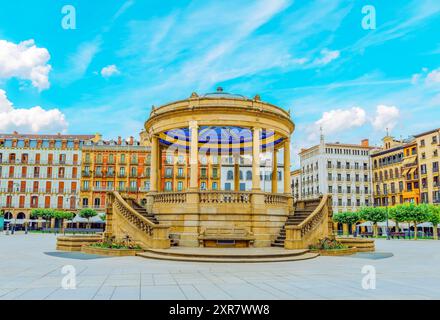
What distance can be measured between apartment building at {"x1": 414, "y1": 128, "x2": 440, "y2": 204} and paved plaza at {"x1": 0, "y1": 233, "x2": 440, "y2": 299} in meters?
66.7

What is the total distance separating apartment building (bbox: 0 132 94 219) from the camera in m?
88.7

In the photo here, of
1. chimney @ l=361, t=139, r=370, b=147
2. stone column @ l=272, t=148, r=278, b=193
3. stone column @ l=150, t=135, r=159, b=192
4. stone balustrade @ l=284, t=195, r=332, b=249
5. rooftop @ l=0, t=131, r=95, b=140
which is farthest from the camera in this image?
chimney @ l=361, t=139, r=370, b=147

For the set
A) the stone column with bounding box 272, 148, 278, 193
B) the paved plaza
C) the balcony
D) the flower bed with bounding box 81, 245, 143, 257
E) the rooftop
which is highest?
the rooftop

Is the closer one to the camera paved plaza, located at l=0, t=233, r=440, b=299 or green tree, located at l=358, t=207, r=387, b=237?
paved plaza, located at l=0, t=233, r=440, b=299

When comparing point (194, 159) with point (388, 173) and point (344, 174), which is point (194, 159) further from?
point (344, 174)

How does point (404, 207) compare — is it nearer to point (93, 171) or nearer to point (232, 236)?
point (232, 236)

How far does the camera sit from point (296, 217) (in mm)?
24109

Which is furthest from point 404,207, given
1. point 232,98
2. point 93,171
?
point 93,171

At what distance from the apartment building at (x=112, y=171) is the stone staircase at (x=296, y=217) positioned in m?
66.2

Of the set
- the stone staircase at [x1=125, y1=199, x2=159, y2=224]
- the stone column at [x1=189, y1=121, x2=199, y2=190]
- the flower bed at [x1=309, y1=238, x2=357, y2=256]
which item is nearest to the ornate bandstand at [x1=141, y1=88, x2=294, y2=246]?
the stone column at [x1=189, y1=121, x2=199, y2=190]

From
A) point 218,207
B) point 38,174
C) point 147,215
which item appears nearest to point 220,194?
point 218,207

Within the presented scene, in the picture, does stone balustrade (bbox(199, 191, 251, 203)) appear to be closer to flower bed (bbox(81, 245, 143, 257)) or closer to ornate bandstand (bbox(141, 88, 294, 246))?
ornate bandstand (bbox(141, 88, 294, 246))

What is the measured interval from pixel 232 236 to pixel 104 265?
745cm

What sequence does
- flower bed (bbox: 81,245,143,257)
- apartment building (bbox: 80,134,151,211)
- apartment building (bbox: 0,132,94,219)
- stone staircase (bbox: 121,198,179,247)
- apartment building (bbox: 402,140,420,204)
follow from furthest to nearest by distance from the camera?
apartment building (bbox: 0,132,94,219) → apartment building (bbox: 80,134,151,211) → apartment building (bbox: 402,140,420,204) → stone staircase (bbox: 121,198,179,247) → flower bed (bbox: 81,245,143,257)
